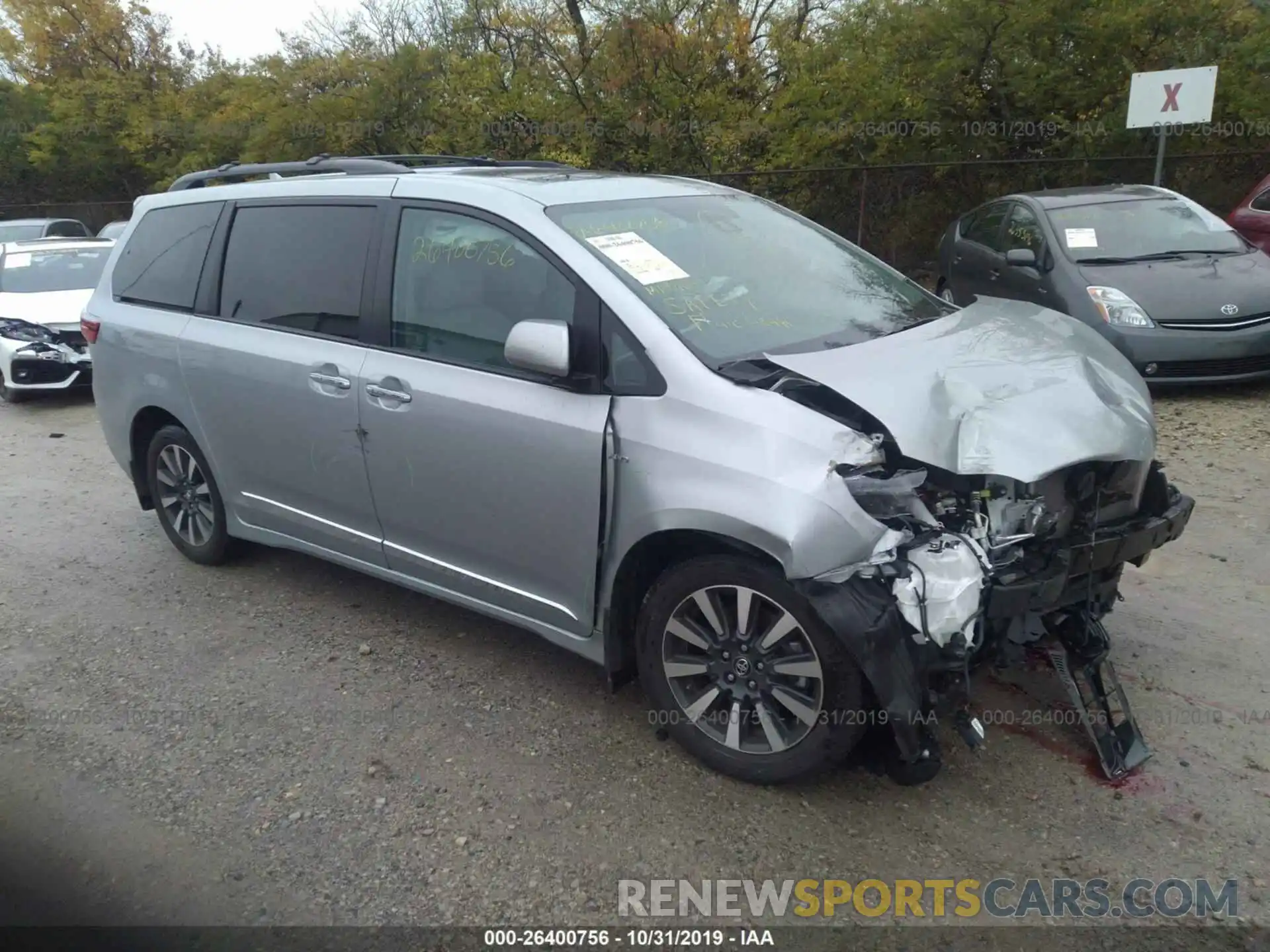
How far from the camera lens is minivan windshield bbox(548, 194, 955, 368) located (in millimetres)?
3408

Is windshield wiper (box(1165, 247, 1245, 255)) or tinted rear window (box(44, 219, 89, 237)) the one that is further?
tinted rear window (box(44, 219, 89, 237))

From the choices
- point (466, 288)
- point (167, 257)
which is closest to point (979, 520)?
point (466, 288)

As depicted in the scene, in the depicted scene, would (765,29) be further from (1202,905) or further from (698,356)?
(1202,905)

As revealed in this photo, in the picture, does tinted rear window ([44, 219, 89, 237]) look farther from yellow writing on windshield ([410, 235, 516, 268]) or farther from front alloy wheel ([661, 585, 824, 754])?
front alloy wheel ([661, 585, 824, 754])

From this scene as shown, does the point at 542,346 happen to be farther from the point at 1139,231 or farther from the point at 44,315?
the point at 44,315

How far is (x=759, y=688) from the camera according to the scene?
316 centimetres

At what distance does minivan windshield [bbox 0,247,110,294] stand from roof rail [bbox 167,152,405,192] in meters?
6.22

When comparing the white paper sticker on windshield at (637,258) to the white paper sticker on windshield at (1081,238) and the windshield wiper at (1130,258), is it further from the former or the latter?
the white paper sticker on windshield at (1081,238)

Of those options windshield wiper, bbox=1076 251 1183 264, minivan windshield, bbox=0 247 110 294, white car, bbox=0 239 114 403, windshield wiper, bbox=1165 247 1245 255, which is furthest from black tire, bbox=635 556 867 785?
minivan windshield, bbox=0 247 110 294

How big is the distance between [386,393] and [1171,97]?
8715mm

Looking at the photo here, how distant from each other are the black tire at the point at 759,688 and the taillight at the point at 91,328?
3.57 metres

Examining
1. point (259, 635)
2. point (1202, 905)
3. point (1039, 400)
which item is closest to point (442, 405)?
point (259, 635)

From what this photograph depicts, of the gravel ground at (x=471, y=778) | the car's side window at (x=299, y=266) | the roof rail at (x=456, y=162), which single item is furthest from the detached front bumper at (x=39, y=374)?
the roof rail at (x=456, y=162)

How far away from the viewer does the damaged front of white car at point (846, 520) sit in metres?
2.85
